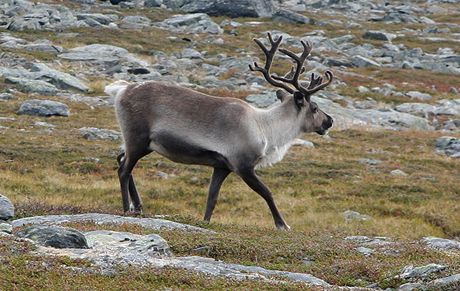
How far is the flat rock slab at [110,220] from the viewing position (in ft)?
42.1

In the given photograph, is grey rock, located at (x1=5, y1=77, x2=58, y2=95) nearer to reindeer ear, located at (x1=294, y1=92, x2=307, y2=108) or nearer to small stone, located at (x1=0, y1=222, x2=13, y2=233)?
reindeer ear, located at (x1=294, y1=92, x2=307, y2=108)

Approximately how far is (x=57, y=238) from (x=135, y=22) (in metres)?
71.8

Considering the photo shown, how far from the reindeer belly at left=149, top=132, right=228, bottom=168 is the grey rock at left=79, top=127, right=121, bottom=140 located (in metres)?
15.5

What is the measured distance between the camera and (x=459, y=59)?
2906 inches

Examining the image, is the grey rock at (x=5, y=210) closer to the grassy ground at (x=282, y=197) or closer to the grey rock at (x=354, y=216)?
the grassy ground at (x=282, y=197)

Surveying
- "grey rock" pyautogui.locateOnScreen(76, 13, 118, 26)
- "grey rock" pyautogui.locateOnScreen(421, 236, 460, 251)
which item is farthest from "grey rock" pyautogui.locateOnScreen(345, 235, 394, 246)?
"grey rock" pyautogui.locateOnScreen(76, 13, 118, 26)

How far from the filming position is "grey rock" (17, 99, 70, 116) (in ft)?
114

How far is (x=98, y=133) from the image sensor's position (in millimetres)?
31609

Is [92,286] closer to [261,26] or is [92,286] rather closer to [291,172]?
[291,172]

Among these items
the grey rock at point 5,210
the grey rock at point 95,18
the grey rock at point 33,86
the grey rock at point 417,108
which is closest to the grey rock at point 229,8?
the grey rock at point 95,18

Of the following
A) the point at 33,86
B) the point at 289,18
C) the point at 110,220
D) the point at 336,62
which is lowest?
the point at 289,18

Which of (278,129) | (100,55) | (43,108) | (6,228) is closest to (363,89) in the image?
(100,55)

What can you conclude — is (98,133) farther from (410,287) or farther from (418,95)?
(418,95)

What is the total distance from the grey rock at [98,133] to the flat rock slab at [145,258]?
65.8 ft
